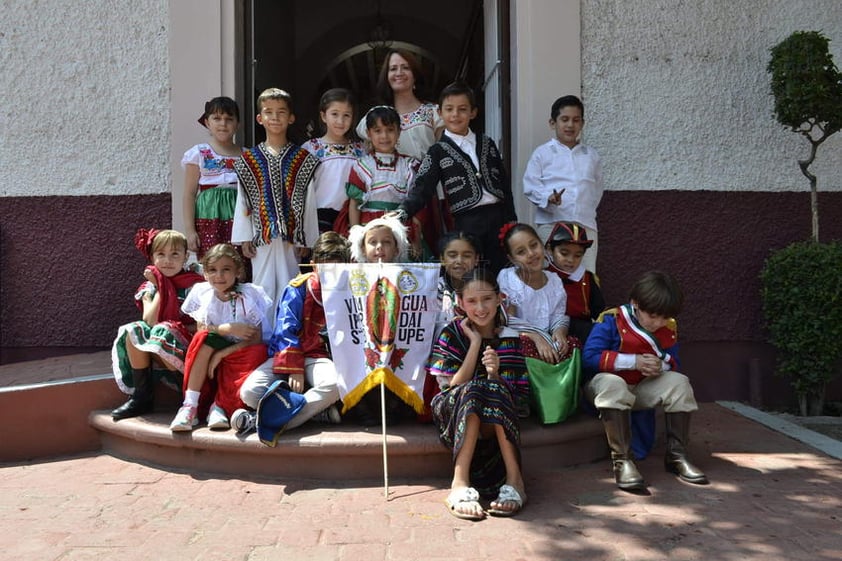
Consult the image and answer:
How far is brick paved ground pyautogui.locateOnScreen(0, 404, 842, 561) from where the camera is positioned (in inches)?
99.6

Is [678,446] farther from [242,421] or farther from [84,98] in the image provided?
[84,98]

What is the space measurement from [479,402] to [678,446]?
1068 millimetres

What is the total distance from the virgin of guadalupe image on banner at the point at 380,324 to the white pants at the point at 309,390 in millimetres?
74

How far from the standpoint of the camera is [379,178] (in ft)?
14.1

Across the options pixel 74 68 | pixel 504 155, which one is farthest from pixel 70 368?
pixel 504 155

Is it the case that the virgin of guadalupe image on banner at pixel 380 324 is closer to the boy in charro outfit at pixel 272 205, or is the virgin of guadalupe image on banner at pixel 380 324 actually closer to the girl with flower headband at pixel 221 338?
the girl with flower headband at pixel 221 338

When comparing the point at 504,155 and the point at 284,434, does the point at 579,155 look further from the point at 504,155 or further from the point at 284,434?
the point at 284,434

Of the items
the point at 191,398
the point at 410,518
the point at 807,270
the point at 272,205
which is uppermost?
the point at 272,205

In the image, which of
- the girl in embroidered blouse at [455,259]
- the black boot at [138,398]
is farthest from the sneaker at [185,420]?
the girl in embroidered blouse at [455,259]

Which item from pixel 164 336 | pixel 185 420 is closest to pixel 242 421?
pixel 185 420

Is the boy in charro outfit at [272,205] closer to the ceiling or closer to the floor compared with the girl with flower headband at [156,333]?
closer to the ceiling

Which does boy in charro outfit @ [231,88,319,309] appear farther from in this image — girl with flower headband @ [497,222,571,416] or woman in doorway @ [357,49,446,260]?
girl with flower headband @ [497,222,571,416]

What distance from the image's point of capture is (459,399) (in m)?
3.10

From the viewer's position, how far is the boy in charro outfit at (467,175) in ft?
13.8
